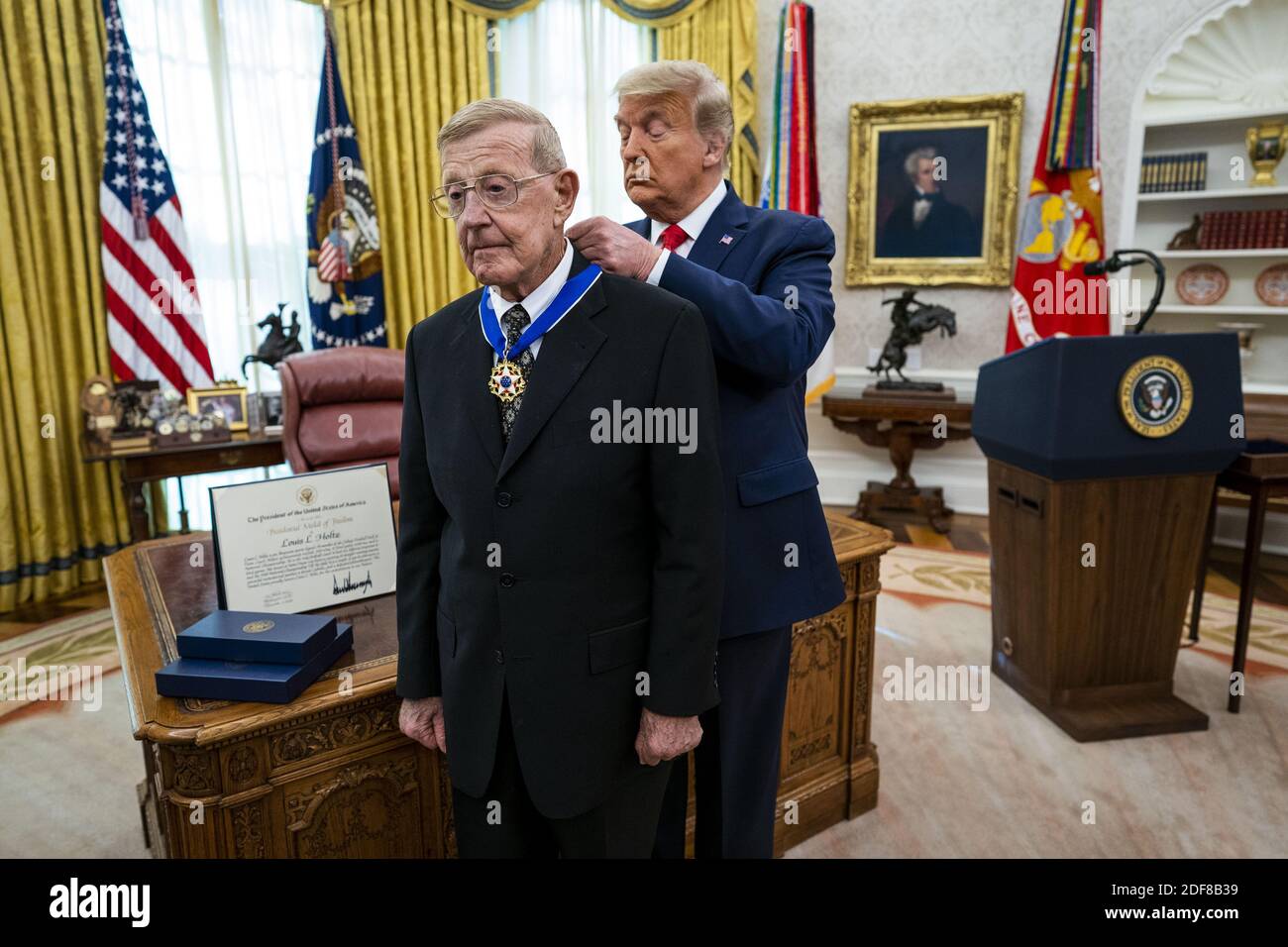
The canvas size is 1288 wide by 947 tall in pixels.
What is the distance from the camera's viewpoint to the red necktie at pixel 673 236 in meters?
1.45

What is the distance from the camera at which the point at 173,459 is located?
4137mm

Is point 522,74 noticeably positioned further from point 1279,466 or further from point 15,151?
point 1279,466

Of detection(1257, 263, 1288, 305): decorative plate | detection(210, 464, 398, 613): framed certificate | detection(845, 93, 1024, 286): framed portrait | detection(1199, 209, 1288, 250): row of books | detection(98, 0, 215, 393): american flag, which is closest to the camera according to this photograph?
detection(210, 464, 398, 613): framed certificate

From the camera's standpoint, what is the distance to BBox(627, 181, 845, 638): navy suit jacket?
1.37m

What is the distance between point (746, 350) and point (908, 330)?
452 centimetres

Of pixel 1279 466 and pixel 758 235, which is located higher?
pixel 758 235

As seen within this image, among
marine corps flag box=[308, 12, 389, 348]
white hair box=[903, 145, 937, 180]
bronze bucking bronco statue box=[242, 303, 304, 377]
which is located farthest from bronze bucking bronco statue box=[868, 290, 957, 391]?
bronze bucking bronco statue box=[242, 303, 304, 377]

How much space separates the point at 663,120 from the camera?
1.36 metres

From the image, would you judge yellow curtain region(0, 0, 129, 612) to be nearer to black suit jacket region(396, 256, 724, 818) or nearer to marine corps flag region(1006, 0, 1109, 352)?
black suit jacket region(396, 256, 724, 818)

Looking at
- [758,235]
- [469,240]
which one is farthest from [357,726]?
[758,235]

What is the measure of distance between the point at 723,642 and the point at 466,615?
48 centimetres

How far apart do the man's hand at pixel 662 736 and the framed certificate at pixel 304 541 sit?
36.7 inches

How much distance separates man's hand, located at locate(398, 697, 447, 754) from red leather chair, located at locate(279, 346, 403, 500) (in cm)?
276
